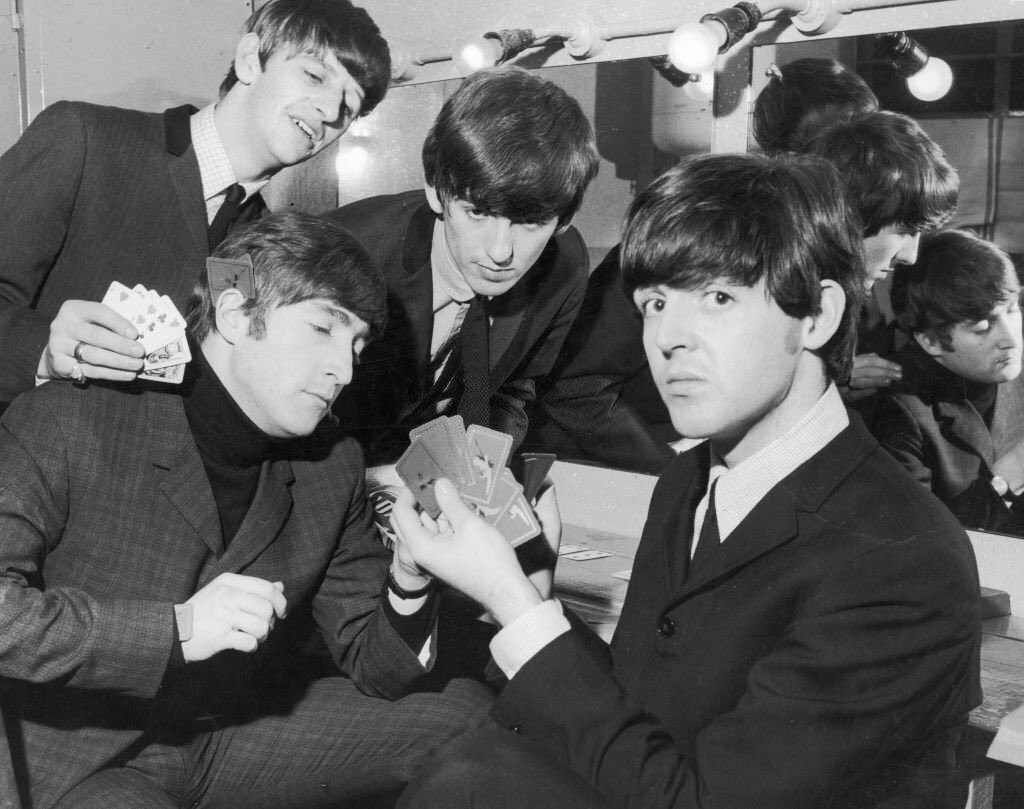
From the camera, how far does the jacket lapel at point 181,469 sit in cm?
162

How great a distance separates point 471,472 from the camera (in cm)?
157

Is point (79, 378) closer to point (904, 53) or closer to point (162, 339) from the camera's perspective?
point (162, 339)

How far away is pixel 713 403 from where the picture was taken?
49.4 inches

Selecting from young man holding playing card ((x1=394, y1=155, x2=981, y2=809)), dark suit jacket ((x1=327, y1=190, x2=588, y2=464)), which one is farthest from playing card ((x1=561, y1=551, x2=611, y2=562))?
young man holding playing card ((x1=394, y1=155, x2=981, y2=809))

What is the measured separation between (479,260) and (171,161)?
648mm

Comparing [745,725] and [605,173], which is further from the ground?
[605,173]

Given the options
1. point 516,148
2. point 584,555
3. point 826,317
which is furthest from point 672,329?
point 584,555

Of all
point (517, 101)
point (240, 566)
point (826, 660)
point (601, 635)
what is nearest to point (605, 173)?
point (517, 101)

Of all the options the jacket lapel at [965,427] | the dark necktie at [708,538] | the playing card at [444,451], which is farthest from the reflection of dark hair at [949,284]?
the playing card at [444,451]

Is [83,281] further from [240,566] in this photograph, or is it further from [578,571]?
[578,571]

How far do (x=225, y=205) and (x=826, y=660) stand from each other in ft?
4.90

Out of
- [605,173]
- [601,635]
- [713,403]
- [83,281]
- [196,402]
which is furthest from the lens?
[605,173]

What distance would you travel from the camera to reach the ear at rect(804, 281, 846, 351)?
1265 mm

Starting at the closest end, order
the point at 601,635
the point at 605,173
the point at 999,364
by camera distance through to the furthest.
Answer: the point at 601,635, the point at 999,364, the point at 605,173
